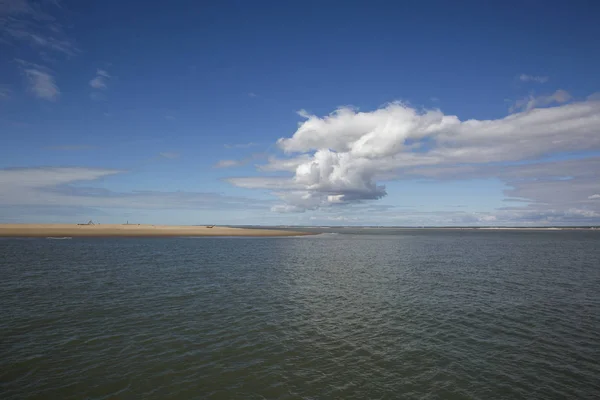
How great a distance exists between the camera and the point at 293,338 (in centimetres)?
1903

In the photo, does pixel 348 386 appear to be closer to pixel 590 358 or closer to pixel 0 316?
pixel 590 358

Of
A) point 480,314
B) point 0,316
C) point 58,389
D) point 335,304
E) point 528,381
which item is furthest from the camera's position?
point 335,304

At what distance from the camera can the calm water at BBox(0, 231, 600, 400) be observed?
13562 millimetres

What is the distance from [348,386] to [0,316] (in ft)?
78.6

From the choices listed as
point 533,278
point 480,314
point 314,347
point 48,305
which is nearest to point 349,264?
point 533,278

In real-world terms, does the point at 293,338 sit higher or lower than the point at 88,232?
lower

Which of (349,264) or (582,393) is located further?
(349,264)

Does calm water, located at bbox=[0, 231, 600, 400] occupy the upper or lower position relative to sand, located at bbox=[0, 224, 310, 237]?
lower

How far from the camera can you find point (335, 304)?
1059 inches

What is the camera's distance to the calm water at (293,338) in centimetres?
1356

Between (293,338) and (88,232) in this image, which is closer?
(293,338)

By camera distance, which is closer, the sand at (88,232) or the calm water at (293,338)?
the calm water at (293,338)

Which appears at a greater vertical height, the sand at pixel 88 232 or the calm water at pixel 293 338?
the sand at pixel 88 232

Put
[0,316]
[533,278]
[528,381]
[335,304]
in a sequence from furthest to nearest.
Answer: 1. [533,278]
2. [335,304]
3. [0,316]
4. [528,381]
